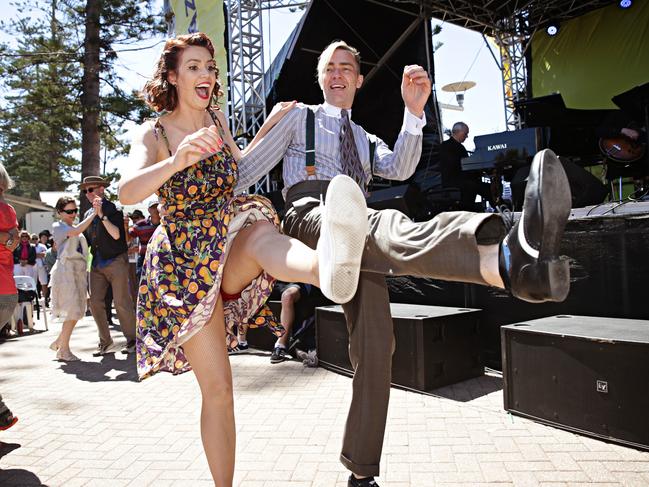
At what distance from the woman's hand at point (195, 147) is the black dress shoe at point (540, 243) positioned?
1020mm

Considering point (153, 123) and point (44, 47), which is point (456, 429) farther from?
point (44, 47)

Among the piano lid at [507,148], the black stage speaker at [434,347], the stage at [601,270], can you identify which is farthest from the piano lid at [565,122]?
the black stage speaker at [434,347]

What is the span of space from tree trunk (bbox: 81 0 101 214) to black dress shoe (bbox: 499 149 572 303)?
1296 centimetres

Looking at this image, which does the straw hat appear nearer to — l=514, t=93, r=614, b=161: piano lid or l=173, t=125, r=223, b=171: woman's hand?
l=173, t=125, r=223, b=171: woman's hand

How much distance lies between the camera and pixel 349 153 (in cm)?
232

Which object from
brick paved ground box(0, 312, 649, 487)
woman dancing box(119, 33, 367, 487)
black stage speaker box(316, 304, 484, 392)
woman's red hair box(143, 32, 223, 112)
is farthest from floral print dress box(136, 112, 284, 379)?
black stage speaker box(316, 304, 484, 392)

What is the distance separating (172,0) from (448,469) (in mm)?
10780

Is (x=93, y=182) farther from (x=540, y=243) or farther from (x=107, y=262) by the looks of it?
(x=540, y=243)

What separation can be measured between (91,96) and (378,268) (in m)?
13.4

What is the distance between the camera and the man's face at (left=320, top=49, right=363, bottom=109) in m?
2.36

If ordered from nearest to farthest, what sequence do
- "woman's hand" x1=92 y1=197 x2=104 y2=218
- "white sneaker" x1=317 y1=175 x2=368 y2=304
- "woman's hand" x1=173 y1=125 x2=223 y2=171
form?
"white sneaker" x1=317 y1=175 x2=368 y2=304 → "woman's hand" x1=173 y1=125 x2=223 y2=171 → "woman's hand" x1=92 y1=197 x2=104 y2=218

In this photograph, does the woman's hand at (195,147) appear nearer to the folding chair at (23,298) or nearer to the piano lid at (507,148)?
the piano lid at (507,148)

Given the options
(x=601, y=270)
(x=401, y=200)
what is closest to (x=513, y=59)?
(x=401, y=200)

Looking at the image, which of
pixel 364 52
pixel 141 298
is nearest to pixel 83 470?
pixel 141 298
